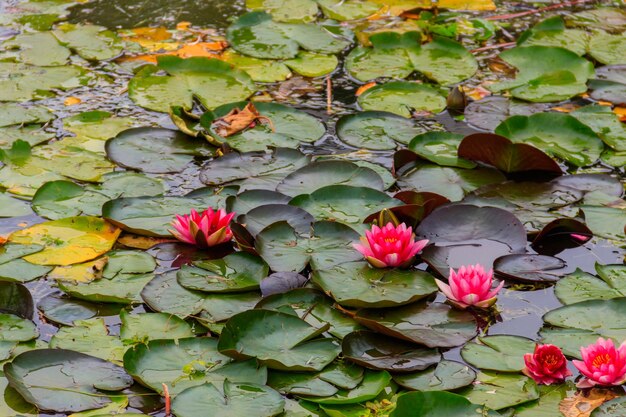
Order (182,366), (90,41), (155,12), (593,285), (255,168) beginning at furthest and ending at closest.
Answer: (155,12) → (90,41) → (255,168) → (593,285) → (182,366)

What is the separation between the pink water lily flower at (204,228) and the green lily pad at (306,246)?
6.0 inches

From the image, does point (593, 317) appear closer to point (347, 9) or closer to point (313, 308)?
point (313, 308)

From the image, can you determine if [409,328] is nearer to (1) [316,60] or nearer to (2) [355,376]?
(2) [355,376]

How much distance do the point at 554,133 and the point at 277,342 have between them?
1.97 m

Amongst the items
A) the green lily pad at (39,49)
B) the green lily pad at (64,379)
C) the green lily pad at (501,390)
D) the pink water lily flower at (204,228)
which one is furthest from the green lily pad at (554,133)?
the green lily pad at (39,49)

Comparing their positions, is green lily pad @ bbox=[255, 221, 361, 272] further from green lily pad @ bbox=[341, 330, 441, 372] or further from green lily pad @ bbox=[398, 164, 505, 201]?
green lily pad @ bbox=[398, 164, 505, 201]

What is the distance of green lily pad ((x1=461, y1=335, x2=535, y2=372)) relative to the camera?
8.94 feet

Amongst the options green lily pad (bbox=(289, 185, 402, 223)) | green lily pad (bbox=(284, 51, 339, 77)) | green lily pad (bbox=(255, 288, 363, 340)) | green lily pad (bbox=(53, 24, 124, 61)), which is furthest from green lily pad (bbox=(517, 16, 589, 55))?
green lily pad (bbox=(255, 288, 363, 340))

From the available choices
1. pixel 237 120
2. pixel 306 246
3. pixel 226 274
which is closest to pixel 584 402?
pixel 306 246

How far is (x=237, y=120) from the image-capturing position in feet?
13.9

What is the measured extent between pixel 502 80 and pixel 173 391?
2866 mm

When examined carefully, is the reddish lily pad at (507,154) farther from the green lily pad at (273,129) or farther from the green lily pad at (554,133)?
the green lily pad at (273,129)

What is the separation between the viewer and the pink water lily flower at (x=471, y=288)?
2947mm

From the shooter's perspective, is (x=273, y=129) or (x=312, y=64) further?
(x=312, y=64)
